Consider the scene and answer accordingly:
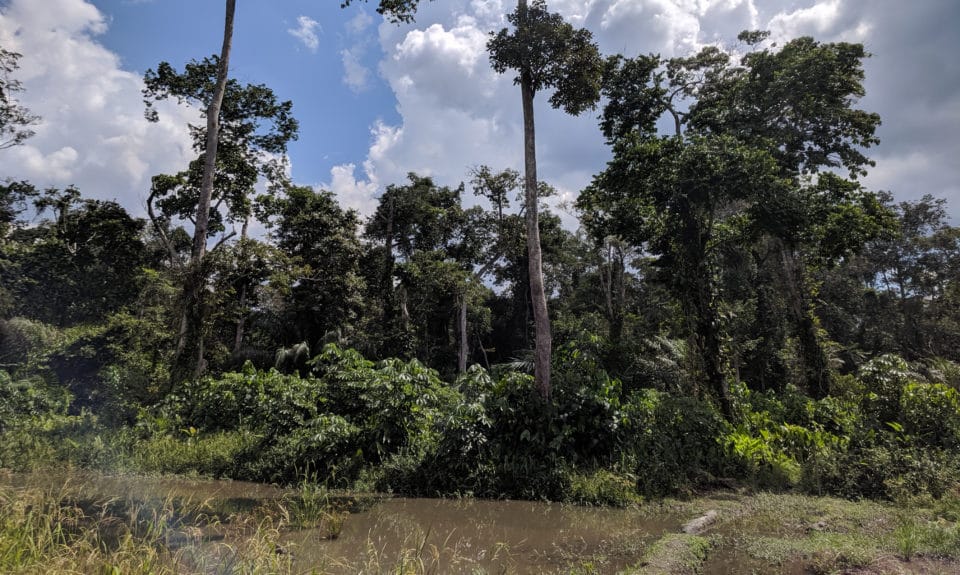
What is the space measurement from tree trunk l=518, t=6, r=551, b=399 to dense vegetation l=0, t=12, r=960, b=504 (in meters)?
0.12

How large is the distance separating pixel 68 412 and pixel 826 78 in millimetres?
26292

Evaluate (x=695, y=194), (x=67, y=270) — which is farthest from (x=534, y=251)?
(x=67, y=270)

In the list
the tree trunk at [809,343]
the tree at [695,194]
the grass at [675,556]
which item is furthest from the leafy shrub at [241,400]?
the tree trunk at [809,343]

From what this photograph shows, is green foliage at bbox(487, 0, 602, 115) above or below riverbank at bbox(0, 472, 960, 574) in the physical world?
above

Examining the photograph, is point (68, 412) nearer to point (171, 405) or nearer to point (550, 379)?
point (171, 405)

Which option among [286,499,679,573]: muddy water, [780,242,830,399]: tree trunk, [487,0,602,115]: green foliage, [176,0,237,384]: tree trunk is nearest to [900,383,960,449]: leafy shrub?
[780,242,830,399]: tree trunk

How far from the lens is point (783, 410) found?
11969 millimetres

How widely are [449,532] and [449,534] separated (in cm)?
176

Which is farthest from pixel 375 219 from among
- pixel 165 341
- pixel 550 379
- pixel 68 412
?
pixel 550 379

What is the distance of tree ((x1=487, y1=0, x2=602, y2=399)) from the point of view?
10.1 m

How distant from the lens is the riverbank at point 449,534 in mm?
3787

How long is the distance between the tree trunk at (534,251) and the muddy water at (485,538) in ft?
9.08

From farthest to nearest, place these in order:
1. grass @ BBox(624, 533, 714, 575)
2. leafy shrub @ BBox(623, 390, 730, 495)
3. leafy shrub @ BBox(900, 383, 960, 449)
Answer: leafy shrub @ BBox(900, 383, 960, 449) < leafy shrub @ BBox(623, 390, 730, 495) < grass @ BBox(624, 533, 714, 575)

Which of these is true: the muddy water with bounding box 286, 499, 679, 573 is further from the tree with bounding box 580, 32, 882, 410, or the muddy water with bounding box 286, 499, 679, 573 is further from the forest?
the tree with bounding box 580, 32, 882, 410
